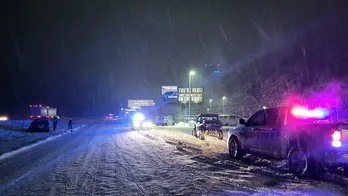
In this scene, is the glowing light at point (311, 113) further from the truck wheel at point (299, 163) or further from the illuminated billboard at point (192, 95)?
the illuminated billboard at point (192, 95)

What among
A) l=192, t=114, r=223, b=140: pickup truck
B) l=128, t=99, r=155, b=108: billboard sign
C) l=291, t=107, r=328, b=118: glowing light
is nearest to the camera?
l=291, t=107, r=328, b=118: glowing light

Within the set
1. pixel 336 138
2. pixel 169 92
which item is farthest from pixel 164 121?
pixel 336 138

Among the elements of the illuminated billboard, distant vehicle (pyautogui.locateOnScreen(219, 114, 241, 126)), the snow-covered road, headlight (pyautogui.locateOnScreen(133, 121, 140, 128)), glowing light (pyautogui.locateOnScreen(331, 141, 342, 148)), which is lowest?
the snow-covered road

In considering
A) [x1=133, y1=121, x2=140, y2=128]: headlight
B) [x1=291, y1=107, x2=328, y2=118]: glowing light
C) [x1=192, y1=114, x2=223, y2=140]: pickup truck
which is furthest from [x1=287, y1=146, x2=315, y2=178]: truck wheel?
[x1=133, y1=121, x2=140, y2=128]: headlight

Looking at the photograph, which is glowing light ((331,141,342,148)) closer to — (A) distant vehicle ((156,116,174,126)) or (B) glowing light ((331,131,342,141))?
(B) glowing light ((331,131,342,141))

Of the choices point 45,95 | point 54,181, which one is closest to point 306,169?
point 54,181

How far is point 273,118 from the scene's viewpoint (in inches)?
464

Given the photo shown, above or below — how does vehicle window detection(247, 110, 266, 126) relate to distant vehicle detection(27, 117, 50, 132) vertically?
above

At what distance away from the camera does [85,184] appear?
919 cm

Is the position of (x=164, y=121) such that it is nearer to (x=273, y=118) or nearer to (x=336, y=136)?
(x=273, y=118)

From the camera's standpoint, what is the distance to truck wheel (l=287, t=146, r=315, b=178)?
32.3ft

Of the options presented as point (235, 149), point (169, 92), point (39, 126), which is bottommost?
point (235, 149)

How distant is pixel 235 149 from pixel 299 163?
152 inches

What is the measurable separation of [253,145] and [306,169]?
290cm
